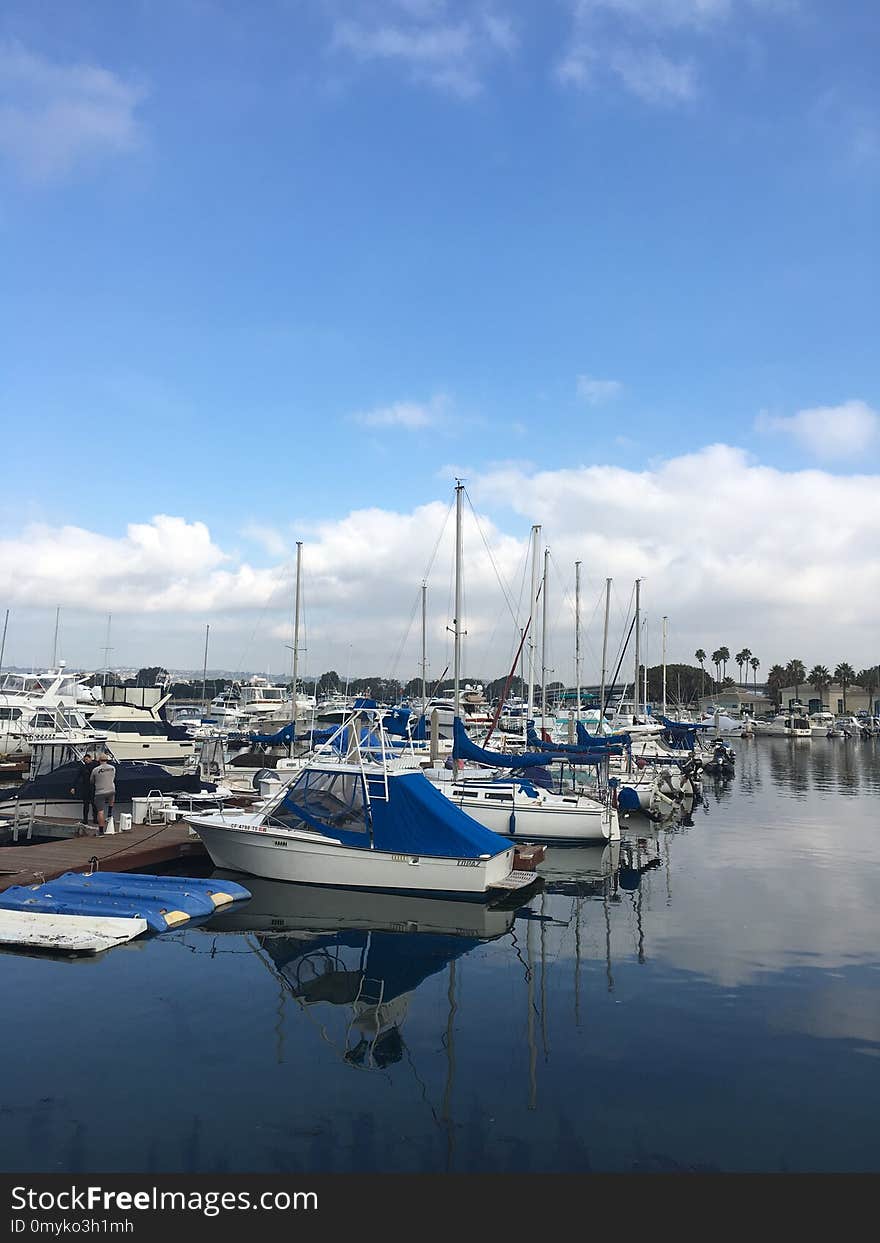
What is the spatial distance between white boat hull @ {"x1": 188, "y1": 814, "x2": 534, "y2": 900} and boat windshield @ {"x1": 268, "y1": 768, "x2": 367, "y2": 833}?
1.37 ft

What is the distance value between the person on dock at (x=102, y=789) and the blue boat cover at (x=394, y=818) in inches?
272

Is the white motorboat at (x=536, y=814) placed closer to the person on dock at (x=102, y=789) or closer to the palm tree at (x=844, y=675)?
the person on dock at (x=102, y=789)

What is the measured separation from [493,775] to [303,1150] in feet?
79.5

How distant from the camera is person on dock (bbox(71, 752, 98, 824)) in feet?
81.5

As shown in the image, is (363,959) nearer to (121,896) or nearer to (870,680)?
(121,896)

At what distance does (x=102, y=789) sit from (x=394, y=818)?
31.7 feet

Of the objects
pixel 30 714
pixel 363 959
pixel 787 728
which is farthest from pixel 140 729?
pixel 787 728

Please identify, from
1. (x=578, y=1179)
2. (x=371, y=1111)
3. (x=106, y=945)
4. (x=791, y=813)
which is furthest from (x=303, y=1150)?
(x=791, y=813)

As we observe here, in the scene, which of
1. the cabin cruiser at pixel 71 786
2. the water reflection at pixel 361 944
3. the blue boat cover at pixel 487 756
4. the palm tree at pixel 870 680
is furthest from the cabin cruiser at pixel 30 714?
the palm tree at pixel 870 680

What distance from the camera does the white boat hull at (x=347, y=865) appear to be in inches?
795

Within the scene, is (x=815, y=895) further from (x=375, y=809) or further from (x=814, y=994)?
(x=375, y=809)

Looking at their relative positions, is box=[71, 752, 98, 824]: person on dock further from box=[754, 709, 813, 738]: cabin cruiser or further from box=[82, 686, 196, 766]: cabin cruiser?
box=[754, 709, 813, 738]: cabin cruiser

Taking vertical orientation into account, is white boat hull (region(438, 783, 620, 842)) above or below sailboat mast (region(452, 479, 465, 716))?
below

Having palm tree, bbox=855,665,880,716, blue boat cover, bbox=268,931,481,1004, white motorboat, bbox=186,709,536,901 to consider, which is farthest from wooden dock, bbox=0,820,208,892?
palm tree, bbox=855,665,880,716
